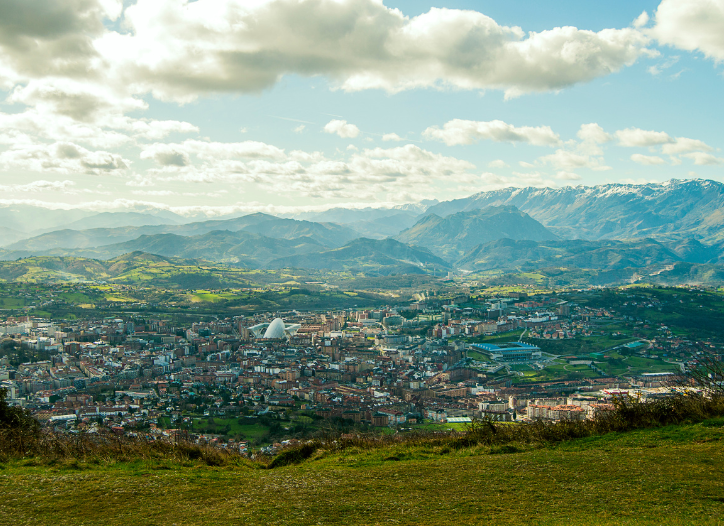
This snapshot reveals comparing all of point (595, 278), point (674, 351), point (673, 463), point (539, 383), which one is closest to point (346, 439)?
point (673, 463)

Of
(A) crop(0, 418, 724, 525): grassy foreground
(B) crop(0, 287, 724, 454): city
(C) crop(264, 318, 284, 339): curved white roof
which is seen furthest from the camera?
(C) crop(264, 318, 284, 339): curved white roof

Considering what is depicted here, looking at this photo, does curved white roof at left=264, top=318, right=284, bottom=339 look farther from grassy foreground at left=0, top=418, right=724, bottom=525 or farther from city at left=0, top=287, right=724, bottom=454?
grassy foreground at left=0, top=418, right=724, bottom=525

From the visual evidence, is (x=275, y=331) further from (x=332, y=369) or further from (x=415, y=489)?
(x=415, y=489)

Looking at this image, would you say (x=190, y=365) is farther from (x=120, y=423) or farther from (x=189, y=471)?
(x=189, y=471)

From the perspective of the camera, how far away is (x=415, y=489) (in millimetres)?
7227

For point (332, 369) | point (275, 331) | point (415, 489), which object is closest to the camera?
point (415, 489)

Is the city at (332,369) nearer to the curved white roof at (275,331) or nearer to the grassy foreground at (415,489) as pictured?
the curved white roof at (275,331)

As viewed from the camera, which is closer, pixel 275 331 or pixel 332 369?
pixel 332 369

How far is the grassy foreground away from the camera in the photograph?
6.05 m

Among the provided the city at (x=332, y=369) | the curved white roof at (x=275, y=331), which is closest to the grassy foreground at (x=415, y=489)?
the city at (x=332, y=369)

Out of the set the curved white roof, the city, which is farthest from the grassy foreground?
the curved white roof

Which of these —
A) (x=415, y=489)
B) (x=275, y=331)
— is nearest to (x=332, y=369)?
(x=275, y=331)

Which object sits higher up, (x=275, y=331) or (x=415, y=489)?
(x=415, y=489)

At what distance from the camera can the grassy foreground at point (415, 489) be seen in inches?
238
